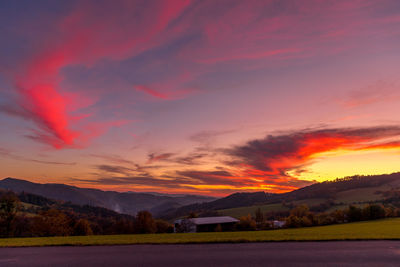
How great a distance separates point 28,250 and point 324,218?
239ft

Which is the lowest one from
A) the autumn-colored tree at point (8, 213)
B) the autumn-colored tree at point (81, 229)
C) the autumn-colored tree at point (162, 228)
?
the autumn-colored tree at point (162, 228)

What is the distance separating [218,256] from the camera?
16.4 m

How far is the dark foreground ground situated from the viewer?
14789mm

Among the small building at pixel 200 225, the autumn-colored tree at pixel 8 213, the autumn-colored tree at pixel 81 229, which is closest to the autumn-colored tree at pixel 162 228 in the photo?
the small building at pixel 200 225

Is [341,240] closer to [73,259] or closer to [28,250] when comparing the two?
[73,259]

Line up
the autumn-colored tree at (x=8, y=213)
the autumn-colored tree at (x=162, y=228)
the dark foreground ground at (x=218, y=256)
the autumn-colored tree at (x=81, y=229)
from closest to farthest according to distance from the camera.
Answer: the dark foreground ground at (x=218, y=256) → the autumn-colored tree at (x=8, y=213) → the autumn-colored tree at (x=81, y=229) → the autumn-colored tree at (x=162, y=228)

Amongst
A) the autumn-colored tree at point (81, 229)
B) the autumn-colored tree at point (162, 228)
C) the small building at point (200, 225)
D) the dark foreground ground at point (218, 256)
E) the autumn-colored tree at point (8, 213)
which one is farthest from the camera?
the autumn-colored tree at point (162, 228)

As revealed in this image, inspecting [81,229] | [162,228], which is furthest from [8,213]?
[162,228]

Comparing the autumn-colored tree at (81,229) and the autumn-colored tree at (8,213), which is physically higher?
the autumn-colored tree at (8,213)

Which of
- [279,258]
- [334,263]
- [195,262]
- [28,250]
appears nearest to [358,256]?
[334,263]

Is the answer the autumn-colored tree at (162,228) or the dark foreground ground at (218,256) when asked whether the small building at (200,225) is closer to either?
the autumn-colored tree at (162,228)

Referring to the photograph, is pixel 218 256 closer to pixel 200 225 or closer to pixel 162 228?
pixel 162 228

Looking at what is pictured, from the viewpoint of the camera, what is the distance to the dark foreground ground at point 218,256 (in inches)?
582

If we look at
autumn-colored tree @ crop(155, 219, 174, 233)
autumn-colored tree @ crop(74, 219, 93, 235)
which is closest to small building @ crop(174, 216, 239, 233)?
autumn-colored tree @ crop(155, 219, 174, 233)
